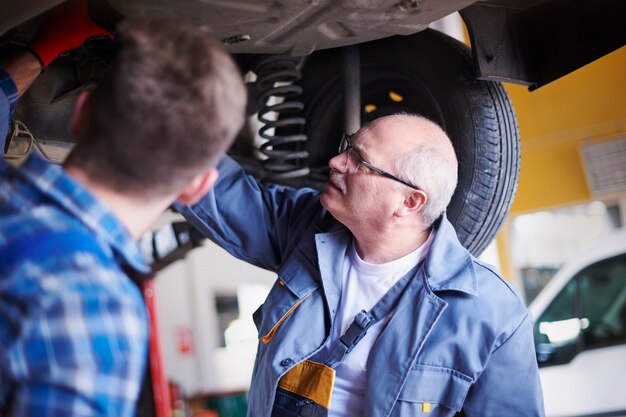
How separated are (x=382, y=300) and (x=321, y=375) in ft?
0.79

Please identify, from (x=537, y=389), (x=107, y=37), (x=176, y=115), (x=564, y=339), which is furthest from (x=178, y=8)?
(x=564, y=339)

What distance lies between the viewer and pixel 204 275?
927 centimetres

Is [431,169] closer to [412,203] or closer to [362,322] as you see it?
[412,203]

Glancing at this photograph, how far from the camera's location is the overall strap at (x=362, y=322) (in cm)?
179

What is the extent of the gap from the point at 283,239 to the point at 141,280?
2.92ft

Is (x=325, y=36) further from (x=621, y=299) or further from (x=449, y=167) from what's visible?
(x=621, y=299)

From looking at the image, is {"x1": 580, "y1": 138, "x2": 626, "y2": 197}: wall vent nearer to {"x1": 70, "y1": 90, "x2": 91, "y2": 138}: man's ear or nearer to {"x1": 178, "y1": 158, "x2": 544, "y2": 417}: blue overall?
{"x1": 178, "y1": 158, "x2": 544, "y2": 417}: blue overall

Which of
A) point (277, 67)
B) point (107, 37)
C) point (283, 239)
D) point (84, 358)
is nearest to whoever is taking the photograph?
point (84, 358)

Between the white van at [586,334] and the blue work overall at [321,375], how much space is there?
3.37m

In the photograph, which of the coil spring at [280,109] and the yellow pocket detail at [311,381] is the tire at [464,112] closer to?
the coil spring at [280,109]

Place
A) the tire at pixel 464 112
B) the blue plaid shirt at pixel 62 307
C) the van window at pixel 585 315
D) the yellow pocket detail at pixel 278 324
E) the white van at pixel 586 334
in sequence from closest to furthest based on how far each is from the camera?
the blue plaid shirt at pixel 62 307
the yellow pocket detail at pixel 278 324
the tire at pixel 464 112
the white van at pixel 586 334
the van window at pixel 585 315

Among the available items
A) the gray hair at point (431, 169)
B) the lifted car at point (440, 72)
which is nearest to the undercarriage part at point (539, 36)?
the lifted car at point (440, 72)

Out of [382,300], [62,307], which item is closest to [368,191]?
[382,300]

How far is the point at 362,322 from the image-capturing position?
5.89 feet
